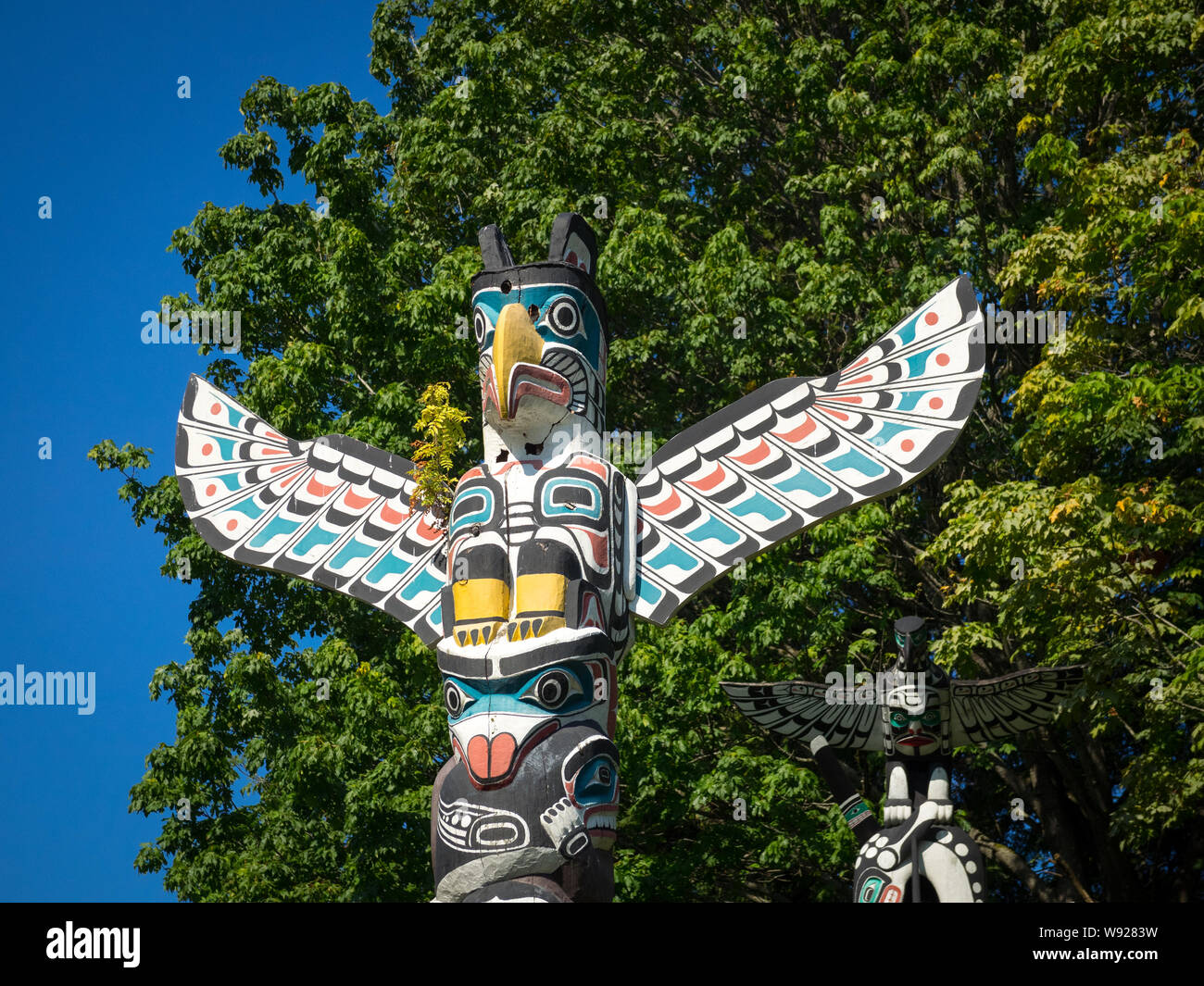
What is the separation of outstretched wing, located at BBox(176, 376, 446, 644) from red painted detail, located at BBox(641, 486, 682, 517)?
1551 mm

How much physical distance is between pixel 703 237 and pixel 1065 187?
5.36 meters

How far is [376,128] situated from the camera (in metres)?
18.2

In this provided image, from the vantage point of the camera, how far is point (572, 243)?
9219 millimetres

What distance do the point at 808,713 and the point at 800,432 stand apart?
3.36 metres

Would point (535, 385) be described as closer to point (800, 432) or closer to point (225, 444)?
point (800, 432)

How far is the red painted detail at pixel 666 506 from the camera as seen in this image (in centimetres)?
924

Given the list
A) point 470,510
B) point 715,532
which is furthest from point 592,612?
point 715,532

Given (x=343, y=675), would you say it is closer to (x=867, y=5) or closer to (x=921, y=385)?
(x=921, y=385)

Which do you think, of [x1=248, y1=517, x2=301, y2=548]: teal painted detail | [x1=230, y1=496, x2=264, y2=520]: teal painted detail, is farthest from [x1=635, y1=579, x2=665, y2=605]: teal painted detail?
[x1=230, y1=496, x2=264, y2=520]: teal painted detail

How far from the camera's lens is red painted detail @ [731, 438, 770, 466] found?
364 inches

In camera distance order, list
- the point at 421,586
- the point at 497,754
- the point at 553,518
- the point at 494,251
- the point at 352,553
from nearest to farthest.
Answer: the point at 497,754, the point at 553,518, the point at 494,251, the point at 421,586, the point at 352,553

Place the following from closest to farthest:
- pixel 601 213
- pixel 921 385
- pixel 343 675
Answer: pixel 921 385 < pixel 343 675 < pixel 601 213

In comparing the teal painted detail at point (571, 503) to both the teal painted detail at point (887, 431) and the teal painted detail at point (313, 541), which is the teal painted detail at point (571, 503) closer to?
the teal painted detail at point (887, 431)
